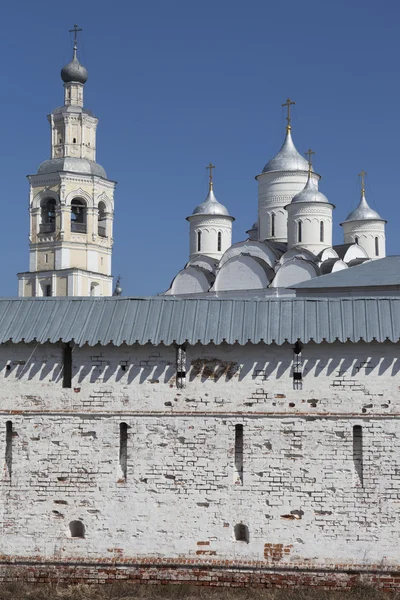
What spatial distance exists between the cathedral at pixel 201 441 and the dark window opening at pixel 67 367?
15 millimetres

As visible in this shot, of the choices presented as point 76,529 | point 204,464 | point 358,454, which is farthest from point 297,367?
point 76,529

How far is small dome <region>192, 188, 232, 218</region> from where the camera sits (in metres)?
36.0

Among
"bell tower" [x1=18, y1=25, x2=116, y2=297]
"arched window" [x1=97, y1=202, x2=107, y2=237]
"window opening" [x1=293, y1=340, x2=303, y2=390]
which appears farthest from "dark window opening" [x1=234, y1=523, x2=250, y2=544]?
"arched window" [x1=97, y1=202, x2=107, y2=237]

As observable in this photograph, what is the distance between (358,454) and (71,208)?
99.4ft

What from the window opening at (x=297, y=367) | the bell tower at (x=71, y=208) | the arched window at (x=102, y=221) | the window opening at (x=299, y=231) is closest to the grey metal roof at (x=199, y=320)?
the window opening at (x=297, y=367)

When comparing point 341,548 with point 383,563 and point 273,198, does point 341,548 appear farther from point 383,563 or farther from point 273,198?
point 273,198

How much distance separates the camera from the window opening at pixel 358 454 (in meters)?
8.71

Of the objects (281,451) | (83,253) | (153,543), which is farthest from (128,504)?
(83,253)

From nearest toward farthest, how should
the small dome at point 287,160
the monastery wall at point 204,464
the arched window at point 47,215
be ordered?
the monastery wall at point 204,464 < the small dome at point 287,160 < the arched window at point 47,215

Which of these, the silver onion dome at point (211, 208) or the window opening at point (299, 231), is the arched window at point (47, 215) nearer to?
the silver onion dome at point (211, 208)

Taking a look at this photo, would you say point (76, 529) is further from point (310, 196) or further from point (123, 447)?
point (310, 196)

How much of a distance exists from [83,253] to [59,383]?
29.0 metres

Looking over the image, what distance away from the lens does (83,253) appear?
3784 cm

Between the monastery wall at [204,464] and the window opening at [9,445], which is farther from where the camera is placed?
the window opening at [9,445]
